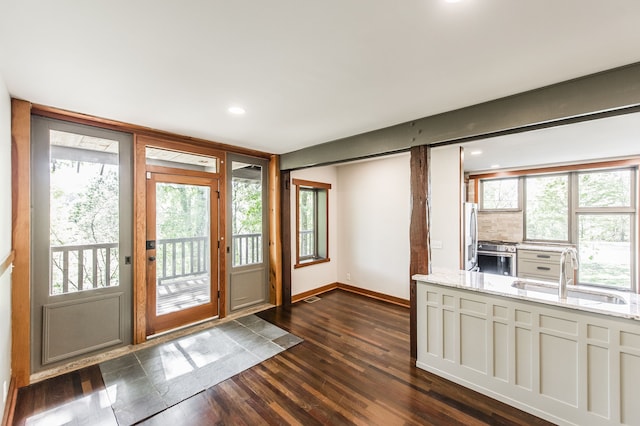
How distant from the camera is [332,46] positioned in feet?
5.07

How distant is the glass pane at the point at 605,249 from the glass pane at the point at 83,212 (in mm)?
7421

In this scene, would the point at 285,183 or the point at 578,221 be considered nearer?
the point at 285,183

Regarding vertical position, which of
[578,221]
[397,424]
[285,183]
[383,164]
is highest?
[383,164]

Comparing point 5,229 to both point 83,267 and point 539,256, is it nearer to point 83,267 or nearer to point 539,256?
point 83,267

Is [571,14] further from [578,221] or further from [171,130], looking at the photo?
[578,221]

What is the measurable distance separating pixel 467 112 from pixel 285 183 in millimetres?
2878

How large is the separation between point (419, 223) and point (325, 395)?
1866 mm

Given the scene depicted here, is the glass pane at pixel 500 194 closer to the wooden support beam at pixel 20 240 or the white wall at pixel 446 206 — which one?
the white wall at pixel 446 206

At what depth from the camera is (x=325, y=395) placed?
2.25 meters

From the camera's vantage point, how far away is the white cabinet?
4.67m

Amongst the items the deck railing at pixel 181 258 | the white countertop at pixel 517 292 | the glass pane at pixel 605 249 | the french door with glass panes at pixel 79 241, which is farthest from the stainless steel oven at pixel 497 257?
the french door with glass panes at pixel 79 241

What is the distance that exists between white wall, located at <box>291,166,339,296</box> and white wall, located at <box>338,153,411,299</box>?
0.36 feet

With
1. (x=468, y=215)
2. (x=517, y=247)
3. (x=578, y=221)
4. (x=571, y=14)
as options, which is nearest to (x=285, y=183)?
(x=468, y=215)

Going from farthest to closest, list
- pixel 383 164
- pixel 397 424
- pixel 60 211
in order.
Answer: pixel 383 164
pixel 60 211
pixel 397 424
